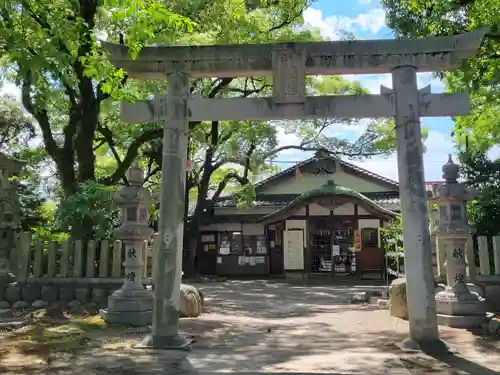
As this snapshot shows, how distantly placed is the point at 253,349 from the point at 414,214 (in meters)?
3.16

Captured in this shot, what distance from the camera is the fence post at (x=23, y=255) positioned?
1070cm

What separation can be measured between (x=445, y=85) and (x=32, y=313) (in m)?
12.3

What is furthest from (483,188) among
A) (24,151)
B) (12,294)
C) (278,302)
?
(24,151)

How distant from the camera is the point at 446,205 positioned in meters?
9.25

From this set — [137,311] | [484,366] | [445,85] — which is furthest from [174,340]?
[445,85]

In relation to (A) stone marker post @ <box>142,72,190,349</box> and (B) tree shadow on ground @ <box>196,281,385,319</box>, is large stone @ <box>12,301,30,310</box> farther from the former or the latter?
(A) stone marker post @ <box>142,72,190,349</box>

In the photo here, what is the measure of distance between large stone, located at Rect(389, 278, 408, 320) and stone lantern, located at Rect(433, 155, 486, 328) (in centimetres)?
78

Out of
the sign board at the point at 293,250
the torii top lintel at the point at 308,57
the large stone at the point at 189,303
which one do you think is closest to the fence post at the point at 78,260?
the large stone at the point at 189,303

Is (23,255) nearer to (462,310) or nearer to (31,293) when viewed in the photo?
(31,293)

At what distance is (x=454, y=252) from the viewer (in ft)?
30.0

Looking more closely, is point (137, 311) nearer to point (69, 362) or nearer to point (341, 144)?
point (69, 362)

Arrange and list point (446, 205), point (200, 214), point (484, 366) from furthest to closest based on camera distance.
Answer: point (200, 214)
point (446, 205)
point (484, 366)

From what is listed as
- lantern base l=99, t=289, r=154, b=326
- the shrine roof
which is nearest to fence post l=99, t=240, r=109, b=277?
lantern base l=99, t=289, r=154, b=326

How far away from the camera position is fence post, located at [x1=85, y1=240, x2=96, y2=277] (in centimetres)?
1036
